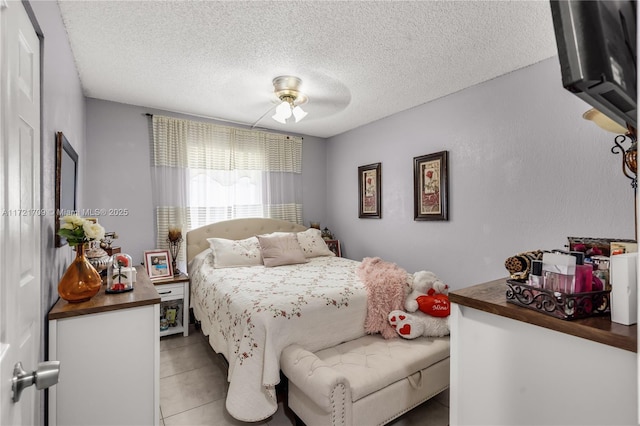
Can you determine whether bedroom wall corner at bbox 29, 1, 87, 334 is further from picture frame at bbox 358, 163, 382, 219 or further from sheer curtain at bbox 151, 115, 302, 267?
picture frame at bbox 358, 163, 382, 219

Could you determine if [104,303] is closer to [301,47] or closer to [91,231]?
[91,231]

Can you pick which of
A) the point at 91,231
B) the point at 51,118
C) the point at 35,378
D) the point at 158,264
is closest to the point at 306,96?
the point at 51,118

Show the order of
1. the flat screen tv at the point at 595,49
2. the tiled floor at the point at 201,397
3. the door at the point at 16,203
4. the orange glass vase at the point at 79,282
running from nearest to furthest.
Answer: the flat screen tv at the point at 595,49 → the door at the point at 16,203 → the orange glass vase at the point at 79,282 → the tiled floor at the point at 201,397

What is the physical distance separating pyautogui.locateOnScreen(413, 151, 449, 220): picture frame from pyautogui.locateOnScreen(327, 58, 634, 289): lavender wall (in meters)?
0.07

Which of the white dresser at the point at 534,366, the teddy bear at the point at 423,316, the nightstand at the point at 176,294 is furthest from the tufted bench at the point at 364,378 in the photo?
the nightstand at the point at 176,294

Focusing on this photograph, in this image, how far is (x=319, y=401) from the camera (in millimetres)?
1561

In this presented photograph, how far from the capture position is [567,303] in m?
0.82

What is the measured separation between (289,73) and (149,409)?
8.00 ft

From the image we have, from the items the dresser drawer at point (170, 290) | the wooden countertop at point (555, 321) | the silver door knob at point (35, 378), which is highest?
the wooden countertop at point (555, 321)

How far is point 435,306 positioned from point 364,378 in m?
0.85

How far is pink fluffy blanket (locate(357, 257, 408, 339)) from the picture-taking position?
2241mm

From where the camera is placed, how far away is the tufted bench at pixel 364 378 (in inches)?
61.6

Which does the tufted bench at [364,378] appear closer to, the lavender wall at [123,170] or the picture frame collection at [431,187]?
the picture frame collection at [431,187]

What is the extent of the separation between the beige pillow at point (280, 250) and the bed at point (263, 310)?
2 cm
